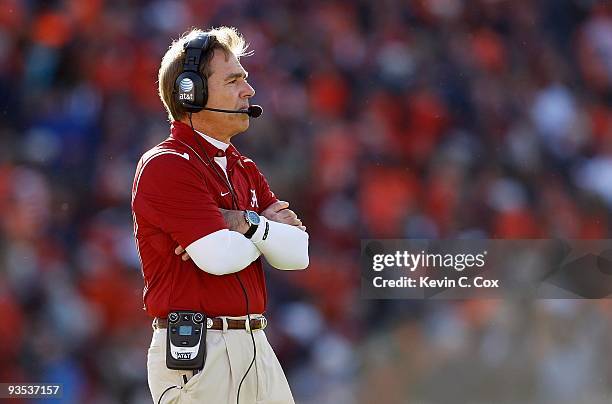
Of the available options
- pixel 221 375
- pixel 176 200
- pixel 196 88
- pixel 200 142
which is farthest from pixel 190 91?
pixel 221 375

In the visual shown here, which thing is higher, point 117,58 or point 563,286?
point 117,58

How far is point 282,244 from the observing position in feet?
9.60

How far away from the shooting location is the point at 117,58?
5.16 metres

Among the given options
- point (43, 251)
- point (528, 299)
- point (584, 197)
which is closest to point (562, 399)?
point (528, 299)

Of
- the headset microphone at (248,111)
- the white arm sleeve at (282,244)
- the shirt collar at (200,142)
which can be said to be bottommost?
the white arm sleeve at (282,244)

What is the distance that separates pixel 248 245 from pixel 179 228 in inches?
7.5

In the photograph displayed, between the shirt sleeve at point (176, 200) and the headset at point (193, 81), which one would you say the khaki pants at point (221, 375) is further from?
the headset at point (193, 81)

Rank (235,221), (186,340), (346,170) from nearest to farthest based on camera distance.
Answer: (186,340) < (235,221) < (346,170)

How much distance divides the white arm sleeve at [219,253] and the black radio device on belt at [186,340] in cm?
13

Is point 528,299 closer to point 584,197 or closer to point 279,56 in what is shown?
point 584,197

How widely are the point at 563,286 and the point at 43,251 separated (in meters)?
2.34

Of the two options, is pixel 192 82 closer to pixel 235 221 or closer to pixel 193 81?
pixel 193 81

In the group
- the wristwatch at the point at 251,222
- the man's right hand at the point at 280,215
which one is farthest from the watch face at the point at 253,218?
the man's right hand at the point at 280,215

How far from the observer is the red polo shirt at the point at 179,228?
2.75m
